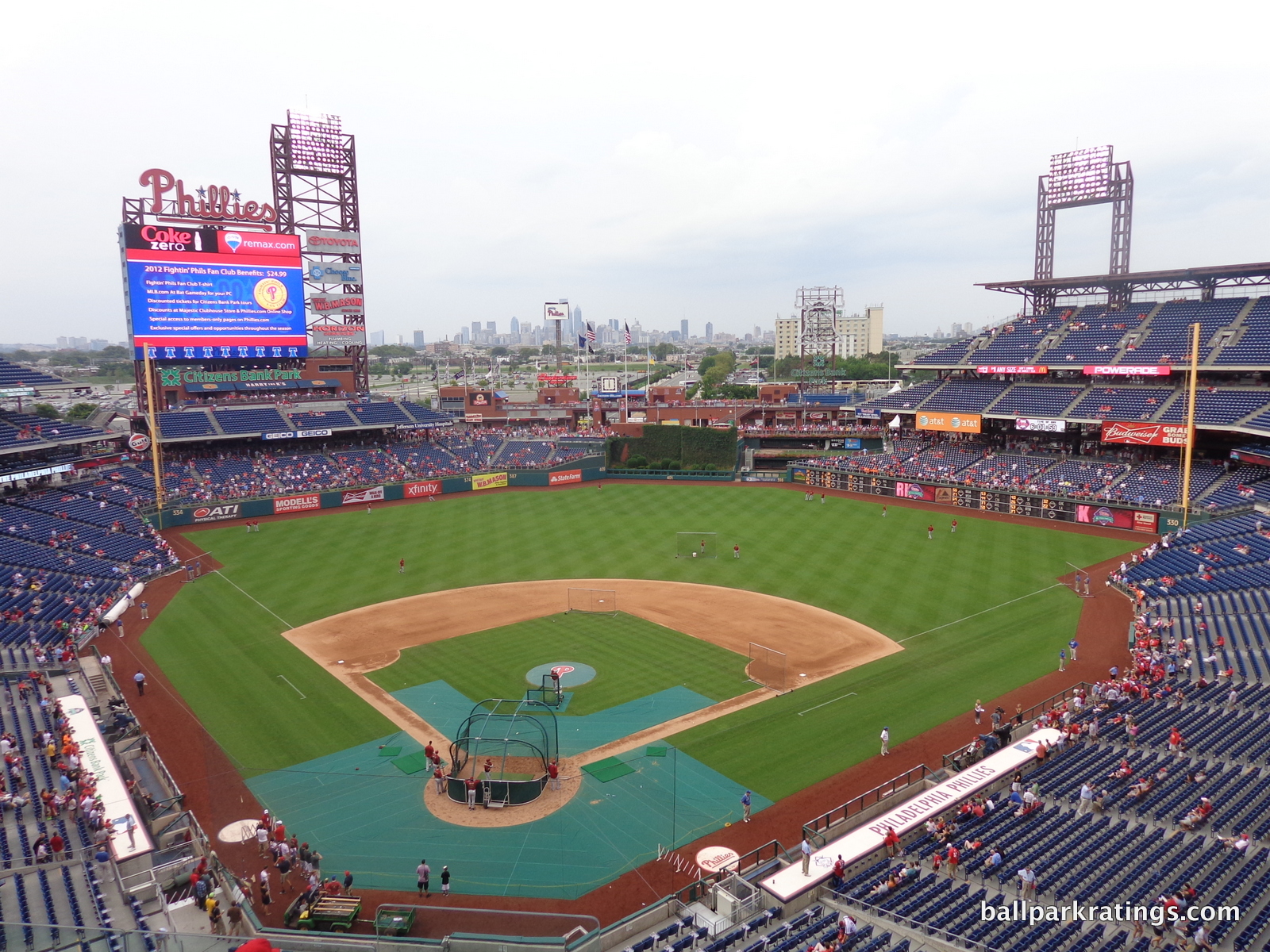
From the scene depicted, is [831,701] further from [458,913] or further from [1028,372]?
[1028,372]

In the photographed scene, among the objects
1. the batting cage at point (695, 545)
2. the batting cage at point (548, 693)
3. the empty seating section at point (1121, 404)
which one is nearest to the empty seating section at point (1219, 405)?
the empty seating section at point (1121, 404)

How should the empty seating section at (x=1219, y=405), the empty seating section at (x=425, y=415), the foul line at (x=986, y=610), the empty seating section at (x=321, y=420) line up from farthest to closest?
the empty seating section at (x=425, y=415), the empty seating section at (x=321, y=420), the empty seating section at (x=1219, y=405), the foul line at (x=986, y=610)

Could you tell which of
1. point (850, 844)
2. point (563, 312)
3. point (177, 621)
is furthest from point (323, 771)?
point (563, 312)

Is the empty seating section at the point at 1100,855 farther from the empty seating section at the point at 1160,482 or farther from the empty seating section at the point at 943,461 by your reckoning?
the empty seating section at the point at 943,461

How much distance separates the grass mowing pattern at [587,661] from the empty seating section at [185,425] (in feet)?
119

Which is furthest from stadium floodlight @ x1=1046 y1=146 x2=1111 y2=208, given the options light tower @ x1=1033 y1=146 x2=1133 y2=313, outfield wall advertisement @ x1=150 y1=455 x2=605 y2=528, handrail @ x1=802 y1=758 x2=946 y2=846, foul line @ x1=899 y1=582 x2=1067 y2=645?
handrail @ x1=802 y1=758 x2=946 y2=846

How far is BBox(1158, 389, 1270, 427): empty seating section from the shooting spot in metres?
42.6

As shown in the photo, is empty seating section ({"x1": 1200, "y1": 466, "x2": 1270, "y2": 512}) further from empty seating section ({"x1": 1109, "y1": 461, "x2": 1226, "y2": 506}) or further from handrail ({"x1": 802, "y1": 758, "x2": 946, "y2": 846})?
handrail ({"x1": 802, "y1": 758, "x2": 946, "y2": 846})

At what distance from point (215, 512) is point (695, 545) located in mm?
30511

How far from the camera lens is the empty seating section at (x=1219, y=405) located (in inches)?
1676

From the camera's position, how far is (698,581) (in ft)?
123

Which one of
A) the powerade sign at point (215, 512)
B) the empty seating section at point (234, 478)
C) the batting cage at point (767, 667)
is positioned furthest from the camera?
the empty seating section at point (234, 478)

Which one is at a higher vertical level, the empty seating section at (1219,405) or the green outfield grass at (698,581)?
the empty seating section at (1219,405)

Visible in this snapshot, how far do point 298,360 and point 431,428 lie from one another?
1306 centimetres
